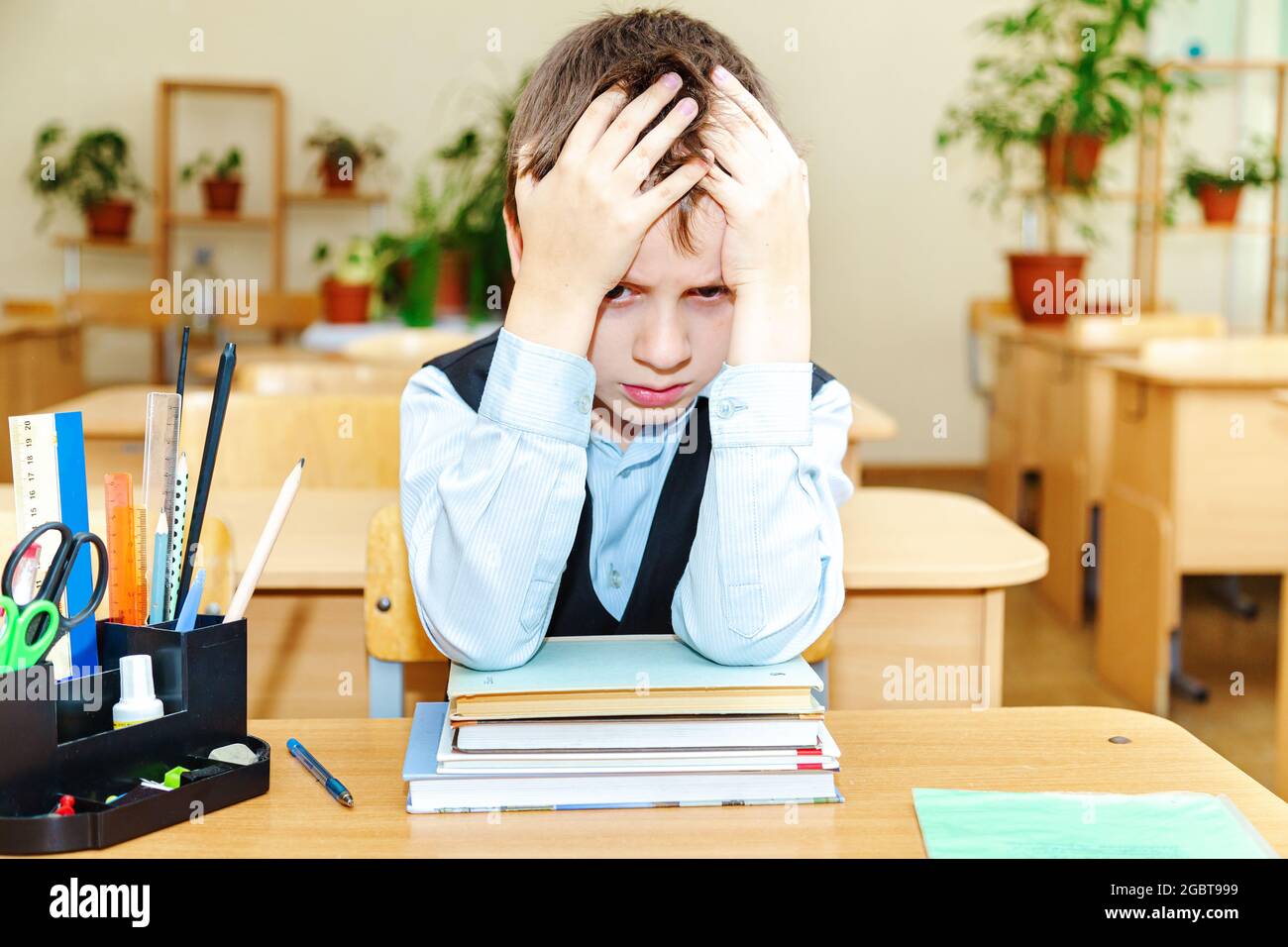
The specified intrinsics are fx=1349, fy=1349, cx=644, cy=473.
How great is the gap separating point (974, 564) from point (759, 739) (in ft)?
2.74

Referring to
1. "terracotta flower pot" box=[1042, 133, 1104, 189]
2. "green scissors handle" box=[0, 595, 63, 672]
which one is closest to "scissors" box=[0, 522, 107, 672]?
"green scissors handle" box=[0, 595, 63, 672]

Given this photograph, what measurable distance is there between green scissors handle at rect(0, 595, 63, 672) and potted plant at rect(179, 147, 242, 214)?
5.67 m

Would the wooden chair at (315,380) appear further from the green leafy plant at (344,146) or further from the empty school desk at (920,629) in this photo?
the green leafy plant at (344,146)

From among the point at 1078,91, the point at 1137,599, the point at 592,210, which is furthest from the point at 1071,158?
the point at 592,210

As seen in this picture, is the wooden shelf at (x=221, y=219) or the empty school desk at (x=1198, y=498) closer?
the empty school desk at (x=1198, y=498)

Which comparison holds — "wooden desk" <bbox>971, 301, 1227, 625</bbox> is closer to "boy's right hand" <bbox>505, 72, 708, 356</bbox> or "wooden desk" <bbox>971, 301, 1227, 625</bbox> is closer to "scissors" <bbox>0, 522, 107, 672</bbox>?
"boy's right hand" <bbox>505, 72, 708, 356</bbox>

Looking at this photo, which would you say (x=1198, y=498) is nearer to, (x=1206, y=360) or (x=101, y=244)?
(x=1206, y=360)

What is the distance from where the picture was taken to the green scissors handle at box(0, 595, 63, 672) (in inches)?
27.5

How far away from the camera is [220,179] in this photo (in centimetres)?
601

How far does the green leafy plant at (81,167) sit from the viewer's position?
19.6 feet

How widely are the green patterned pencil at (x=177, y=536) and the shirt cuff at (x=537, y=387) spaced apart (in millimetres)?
209

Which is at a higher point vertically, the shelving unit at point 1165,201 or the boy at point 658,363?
the shelving unit at point 1165,201

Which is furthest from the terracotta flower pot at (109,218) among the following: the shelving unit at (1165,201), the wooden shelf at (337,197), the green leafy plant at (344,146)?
the shelving unit at (1165,201)

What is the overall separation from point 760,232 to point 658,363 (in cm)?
11
